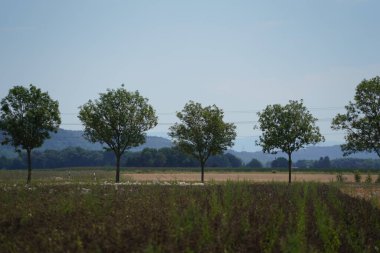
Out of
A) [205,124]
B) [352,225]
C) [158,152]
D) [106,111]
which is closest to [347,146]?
[205,124]

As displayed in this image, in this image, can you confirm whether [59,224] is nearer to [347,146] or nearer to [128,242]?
[128,242]

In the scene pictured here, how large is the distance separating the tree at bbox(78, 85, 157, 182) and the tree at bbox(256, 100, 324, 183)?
42.2 feet

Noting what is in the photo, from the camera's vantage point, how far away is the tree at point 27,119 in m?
38.3

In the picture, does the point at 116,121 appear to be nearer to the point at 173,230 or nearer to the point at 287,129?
the point at 287,129

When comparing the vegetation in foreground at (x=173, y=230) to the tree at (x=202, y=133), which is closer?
the vegetation in foreground at (x=173, y=230)

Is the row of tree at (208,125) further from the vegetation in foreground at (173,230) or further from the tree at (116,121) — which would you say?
the vegetation in foreground at (173,230)

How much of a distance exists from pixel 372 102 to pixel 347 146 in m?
5.24

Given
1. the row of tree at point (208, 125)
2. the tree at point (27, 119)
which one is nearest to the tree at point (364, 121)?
the row of tree at point (208, 125)

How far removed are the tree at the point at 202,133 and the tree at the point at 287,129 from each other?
12.8 feet

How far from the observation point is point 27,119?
126 feet

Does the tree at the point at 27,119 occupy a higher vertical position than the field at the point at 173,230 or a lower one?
higher

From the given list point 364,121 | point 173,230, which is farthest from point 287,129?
point 173,230

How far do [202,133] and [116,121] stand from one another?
9.37 meters

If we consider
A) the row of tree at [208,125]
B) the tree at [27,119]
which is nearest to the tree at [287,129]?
the row of tree at [208,125]
